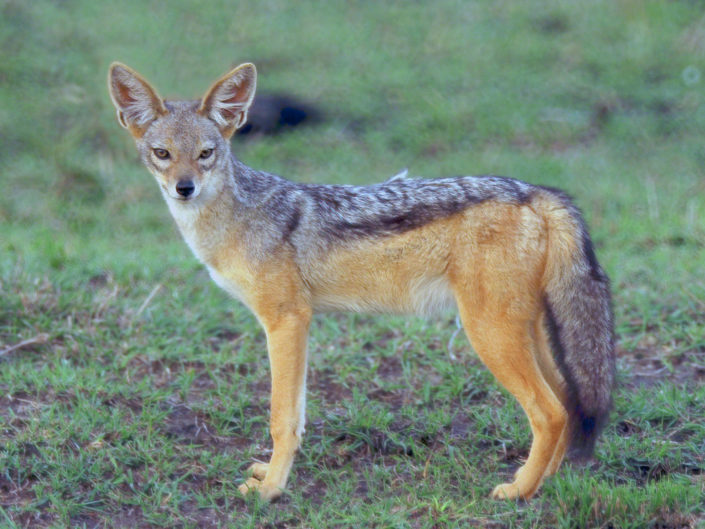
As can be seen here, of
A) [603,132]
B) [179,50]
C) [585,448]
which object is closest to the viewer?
[585,448]

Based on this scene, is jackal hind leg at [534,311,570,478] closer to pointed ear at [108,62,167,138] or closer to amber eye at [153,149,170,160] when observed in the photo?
amber eye at [153,149,170,160]

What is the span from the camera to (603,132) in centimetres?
1030

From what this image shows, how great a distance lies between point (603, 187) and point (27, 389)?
220 inches

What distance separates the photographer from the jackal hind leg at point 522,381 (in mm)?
4617

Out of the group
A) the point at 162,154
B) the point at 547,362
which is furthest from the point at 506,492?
the point at 162,154

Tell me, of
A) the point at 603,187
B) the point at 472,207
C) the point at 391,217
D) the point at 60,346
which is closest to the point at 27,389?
the point at 60,346

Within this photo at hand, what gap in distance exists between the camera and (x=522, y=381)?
4.64m

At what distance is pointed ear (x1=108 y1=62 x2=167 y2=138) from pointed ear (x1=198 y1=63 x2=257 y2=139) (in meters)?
0.25

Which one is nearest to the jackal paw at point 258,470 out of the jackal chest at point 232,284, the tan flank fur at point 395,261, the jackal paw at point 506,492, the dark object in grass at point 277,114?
the tan flank fur at point 395,261

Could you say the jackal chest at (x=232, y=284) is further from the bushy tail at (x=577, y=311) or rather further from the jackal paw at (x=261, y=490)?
the bushy tail at (x=577, y=311)

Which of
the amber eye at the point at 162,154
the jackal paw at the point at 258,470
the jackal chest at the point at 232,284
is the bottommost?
the jackal paw at the point at 258,470

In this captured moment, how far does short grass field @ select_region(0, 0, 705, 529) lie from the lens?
4.75 metres

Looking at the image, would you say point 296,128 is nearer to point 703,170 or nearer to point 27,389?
point 703,170

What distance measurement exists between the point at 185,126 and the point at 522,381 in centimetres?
215
